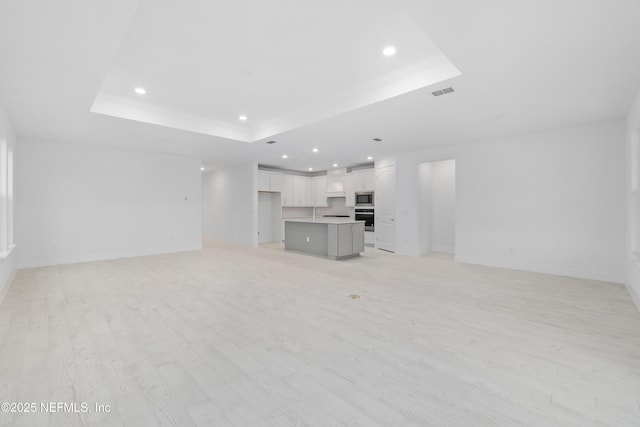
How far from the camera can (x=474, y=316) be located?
10.4 ft

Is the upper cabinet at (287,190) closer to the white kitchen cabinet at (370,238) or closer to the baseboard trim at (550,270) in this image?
the white kitchen cabinet at (370,238)

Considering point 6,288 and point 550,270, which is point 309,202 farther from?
point 6,288

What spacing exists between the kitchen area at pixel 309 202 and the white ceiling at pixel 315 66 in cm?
306

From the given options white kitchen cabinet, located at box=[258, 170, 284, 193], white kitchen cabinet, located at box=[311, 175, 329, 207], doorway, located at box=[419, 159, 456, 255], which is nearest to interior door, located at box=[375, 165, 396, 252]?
doorway, located at box=[419, 159, 456, 255]

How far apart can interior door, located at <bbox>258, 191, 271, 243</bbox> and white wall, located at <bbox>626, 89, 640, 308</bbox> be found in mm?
8935

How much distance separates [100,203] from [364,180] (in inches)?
280

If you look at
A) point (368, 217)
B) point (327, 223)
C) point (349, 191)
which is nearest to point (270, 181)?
point (349, 191)

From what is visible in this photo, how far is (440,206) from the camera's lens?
831 centimetres

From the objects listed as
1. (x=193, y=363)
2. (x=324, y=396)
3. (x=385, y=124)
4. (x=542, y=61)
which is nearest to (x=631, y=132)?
(x=542, y=61)

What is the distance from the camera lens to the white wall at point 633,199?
382 centimetres

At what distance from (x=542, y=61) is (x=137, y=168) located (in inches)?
323

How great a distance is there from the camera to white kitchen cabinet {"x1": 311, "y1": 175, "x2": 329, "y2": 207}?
1063cm

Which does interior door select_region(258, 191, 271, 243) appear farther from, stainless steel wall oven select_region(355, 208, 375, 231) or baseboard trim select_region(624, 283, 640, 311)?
baseboard trim select_region(624, 283, 640, 311)

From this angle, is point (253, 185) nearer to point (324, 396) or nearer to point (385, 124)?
point (385, 124)
